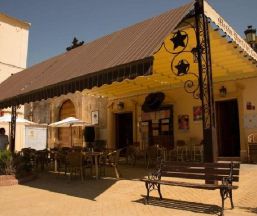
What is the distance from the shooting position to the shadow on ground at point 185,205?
5119 mm

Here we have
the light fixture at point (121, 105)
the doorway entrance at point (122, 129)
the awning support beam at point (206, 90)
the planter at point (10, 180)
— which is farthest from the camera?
the doorway entrance at point (122, 129)

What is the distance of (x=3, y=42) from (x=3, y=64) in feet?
4.39

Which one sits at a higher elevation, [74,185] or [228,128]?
[228,128]

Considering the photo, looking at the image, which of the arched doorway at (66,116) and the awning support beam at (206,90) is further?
the arched doorway at (66,116)

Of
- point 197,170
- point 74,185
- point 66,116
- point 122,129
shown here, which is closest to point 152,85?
point 122,129

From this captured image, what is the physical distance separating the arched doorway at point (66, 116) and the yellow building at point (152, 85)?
72 mm

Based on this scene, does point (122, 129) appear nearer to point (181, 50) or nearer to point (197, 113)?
point (197, 113)

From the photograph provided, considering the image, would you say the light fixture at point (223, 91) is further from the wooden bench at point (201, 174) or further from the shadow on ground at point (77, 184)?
the wooden bench at point (201, 174)

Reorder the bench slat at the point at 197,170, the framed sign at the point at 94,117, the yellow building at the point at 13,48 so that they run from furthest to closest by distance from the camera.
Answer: the framed sign at the point at 94,117 → the yellow building at the point at 13,48 → the bench slat at the point at 197,170

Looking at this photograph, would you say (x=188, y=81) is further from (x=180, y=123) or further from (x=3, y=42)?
(x=3, y=42)

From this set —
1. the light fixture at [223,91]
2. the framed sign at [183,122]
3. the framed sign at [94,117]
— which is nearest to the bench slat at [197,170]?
the light fixture at [223,91]

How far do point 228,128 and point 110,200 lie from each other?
9054 millimetres

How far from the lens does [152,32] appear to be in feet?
25.1

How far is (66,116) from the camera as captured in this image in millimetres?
21078
